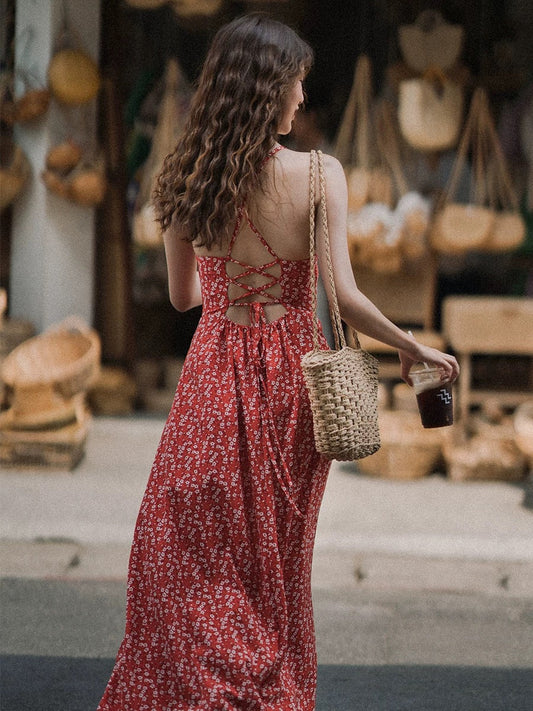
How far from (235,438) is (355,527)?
111 inches

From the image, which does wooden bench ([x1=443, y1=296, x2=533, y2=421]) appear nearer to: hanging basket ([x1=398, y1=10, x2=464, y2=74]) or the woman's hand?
hanging basket ([x1=398, y1=10, x2=464, y2=74])

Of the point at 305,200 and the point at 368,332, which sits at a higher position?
the point at 305,200

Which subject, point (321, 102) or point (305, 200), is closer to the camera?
point (305, 200)

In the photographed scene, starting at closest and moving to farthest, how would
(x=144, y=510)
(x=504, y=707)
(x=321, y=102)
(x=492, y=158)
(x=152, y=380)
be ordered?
1. (x=144, y=510)
2. (x=504, y=707)
3. (x=492, y=158)
4. (x=321, y=102)
5. (x=152, y=380)

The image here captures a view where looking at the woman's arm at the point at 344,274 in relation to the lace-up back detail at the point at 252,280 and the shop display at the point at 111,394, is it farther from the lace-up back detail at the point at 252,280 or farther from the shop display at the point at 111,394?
the shop display at the point at 111,394

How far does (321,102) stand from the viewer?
7719 mm

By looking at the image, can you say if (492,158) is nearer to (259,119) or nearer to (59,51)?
(59,51)

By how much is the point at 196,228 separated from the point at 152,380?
553 centimetres

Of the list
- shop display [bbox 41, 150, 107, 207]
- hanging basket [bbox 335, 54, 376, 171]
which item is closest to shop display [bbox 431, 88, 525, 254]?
hanging basket [bbox 335, 54, 376, 171]

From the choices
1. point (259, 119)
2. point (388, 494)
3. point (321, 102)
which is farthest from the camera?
point (321, 102)

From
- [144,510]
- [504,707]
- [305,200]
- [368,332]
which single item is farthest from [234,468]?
[504,707]

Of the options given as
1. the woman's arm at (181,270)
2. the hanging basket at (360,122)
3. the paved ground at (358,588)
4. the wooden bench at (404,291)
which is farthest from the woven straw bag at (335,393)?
the wooden bench at (404,291)

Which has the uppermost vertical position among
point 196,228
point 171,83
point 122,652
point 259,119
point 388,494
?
point 171,83

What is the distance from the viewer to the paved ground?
3707 millimetres
